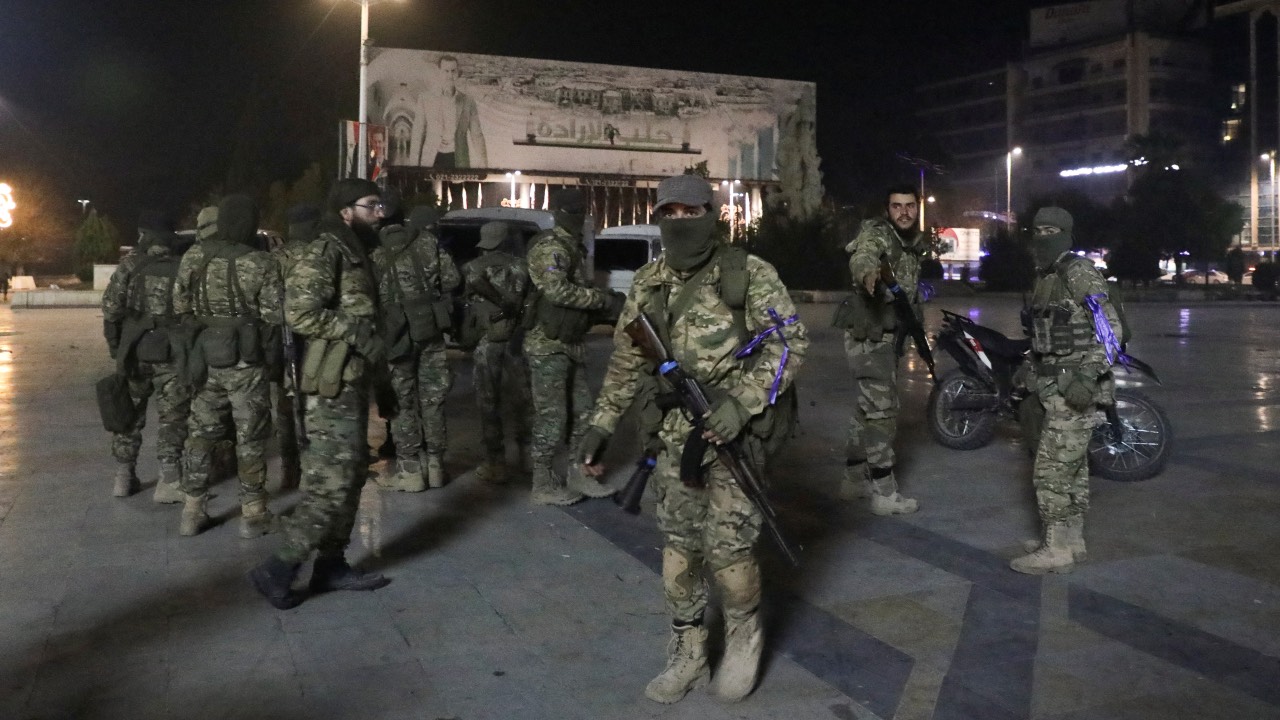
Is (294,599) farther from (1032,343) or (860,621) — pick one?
(1032,343)

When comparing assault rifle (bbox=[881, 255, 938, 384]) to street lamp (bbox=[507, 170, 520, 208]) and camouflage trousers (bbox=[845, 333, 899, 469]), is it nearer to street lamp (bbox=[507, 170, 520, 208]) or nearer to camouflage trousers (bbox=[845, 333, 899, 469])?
camouflage trousers (bbox=[845, 333, 899, 469])

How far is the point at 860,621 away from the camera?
477 cm

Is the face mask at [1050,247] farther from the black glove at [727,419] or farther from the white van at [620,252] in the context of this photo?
the white van at [620,252]

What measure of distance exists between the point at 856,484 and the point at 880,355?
913 millimetres

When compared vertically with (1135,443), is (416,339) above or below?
above

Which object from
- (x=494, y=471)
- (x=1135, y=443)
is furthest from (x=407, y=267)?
(x=1135, y=443)

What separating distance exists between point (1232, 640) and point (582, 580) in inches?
109

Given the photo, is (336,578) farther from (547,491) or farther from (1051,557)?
(1051,557)

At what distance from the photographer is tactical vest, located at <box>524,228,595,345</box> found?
677cm

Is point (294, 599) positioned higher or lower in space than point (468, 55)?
lower

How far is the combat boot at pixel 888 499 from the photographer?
6637 mm

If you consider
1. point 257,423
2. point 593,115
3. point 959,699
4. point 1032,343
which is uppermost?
point 593,115

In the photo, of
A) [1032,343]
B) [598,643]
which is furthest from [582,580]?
[1032,343]

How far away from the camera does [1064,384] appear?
17.8 ft
